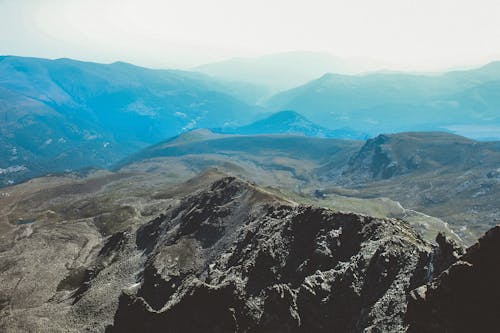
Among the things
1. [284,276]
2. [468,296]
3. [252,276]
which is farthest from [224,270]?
[468,296]

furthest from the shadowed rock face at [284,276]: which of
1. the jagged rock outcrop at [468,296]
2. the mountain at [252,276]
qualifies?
the jagged rock outcrop at [468,296]

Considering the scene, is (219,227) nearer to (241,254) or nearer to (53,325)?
(241,254)

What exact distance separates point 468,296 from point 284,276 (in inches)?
2094

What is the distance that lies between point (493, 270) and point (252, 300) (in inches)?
1815

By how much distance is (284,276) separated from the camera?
101000mm

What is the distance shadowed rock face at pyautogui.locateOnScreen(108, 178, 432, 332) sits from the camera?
7806 cm

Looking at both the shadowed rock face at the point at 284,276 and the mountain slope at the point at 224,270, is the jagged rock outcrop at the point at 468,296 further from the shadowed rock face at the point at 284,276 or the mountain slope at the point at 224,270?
the mountain slope at the point at 224,270

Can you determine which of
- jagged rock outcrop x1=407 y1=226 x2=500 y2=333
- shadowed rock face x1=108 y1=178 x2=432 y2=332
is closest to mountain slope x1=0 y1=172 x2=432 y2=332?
shadowed rock face x1=108 y1=178 x2=432 y2=332

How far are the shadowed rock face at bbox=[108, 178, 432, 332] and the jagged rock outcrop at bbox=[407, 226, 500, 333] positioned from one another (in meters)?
14.4

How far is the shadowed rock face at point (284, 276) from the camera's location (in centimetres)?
7806

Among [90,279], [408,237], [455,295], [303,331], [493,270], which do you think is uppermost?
[493,270]

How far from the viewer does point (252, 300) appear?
86.2m

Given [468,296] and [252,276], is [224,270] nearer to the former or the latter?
[252,276]

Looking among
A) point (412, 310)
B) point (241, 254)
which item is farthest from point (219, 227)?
point (412, 310)
